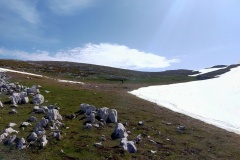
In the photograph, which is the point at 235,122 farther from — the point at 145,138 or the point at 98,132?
the point at 98,132

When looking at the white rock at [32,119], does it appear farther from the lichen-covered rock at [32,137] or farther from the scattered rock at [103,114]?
the scattered rock at [103,114]

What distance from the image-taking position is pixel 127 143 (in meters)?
21.4

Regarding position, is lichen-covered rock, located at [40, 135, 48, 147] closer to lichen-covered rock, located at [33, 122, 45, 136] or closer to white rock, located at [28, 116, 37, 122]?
lichen-covered rock, located at [33, 122, 45, 136]

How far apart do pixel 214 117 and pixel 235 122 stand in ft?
11.0

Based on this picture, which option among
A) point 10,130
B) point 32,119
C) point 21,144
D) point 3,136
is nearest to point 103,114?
point 32,119

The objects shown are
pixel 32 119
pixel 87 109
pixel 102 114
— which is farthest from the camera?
pixel 87 109

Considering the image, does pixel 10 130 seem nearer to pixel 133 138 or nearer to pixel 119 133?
pixel 119 133

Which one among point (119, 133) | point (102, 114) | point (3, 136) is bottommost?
point (3, 136)

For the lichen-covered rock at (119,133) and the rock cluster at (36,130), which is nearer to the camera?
the rock cluster at (36,130)

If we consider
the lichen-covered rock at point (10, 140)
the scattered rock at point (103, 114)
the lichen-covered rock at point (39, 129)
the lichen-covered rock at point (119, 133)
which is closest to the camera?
the lichen-covered rock at point (10, 140)

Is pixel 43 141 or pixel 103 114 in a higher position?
pixel 103 114

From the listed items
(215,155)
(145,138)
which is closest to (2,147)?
(145,138)

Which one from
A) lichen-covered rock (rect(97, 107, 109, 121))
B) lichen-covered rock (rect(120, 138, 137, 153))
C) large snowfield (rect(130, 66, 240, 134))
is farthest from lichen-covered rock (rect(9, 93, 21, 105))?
large snowfield (rect(130, 66, 240, 134))

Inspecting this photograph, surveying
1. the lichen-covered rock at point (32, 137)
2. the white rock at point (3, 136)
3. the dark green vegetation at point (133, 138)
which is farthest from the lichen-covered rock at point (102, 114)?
the white rock at point (3, 136)
